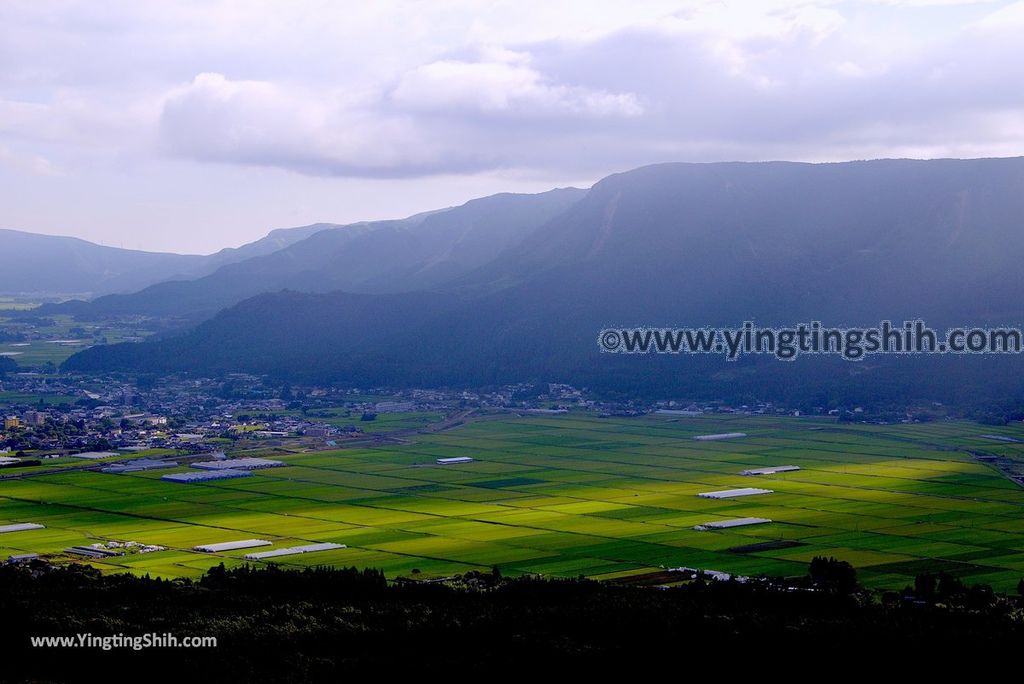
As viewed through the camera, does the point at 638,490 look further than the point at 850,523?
Yes

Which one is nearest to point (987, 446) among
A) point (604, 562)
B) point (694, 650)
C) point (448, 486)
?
point (448, 486)

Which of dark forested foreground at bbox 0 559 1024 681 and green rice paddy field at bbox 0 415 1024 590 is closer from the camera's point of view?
dark forested foreground at bbox 0 559 1024 681

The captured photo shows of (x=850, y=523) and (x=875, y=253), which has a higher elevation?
(x=875, y=253)

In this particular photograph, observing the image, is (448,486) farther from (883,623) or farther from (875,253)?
(875,253)

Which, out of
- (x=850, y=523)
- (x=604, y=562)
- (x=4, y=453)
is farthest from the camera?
(x=4, y=453)

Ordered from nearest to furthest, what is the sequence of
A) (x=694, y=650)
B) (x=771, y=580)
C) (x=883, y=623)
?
1. (x=694, y=650)
2. (x=883, y=623)
3. (x=771, y=580)
